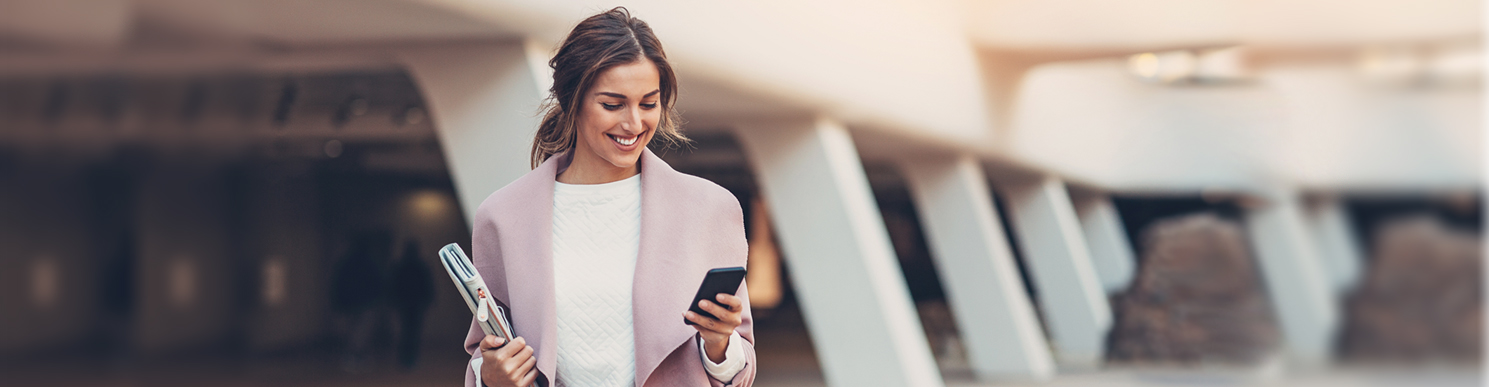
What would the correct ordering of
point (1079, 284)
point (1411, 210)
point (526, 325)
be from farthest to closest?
point (1079, 284) < point (1411, 210) < point (526, 325)

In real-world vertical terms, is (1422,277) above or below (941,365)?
above

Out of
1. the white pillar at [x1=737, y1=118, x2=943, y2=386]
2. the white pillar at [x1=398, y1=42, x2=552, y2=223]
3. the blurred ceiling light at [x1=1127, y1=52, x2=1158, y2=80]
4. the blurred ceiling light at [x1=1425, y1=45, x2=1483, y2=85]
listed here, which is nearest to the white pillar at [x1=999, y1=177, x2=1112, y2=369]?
the blurred ceiling light at [x1=1127, y1=52, x2=1158, y2=80]

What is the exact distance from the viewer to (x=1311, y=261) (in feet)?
67.1

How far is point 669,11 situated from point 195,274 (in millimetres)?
3892

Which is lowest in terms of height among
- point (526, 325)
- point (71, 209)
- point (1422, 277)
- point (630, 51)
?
point (1422, 277)

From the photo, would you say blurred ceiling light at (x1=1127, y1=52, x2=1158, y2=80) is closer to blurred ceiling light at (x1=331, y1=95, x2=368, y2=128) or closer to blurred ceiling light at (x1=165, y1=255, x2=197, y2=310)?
blurred ceiling light at (x1=331, y1=95, x2=368, y2=128)

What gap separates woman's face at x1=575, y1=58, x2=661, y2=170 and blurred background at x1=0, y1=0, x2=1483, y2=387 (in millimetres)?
330

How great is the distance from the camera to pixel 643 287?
215 centimetres

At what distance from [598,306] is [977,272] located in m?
13.4

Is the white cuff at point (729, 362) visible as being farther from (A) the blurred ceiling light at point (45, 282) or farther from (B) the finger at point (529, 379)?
(A) the blurred ceiling light at point (45, 282)

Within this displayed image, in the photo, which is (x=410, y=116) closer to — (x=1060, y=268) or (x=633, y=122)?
(x=633, y=122)

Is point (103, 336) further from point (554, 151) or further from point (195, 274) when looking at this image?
point (554, 151)

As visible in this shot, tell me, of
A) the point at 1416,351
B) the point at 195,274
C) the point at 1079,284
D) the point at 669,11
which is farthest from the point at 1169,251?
the point at 195,274

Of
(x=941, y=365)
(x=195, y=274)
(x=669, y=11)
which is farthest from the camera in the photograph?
(x=941, y=365)
